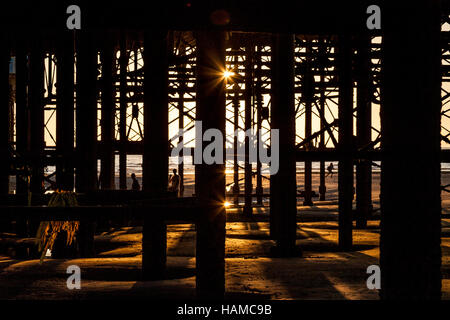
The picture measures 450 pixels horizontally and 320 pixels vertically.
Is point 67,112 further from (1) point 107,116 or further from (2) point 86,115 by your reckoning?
(1) point 107,116

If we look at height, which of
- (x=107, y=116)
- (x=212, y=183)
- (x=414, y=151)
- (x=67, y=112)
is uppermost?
(x=107, y=116)

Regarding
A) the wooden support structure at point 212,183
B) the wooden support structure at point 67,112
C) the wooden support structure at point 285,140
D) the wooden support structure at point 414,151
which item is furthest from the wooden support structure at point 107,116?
the wooden support structure at point 414,151

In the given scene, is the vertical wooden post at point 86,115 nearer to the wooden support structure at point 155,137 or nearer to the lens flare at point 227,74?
the wooden support structure at point 155,137

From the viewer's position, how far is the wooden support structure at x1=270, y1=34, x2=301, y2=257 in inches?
375

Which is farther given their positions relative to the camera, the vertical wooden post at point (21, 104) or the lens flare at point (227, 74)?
the vertical wooden post at point (21, 104)

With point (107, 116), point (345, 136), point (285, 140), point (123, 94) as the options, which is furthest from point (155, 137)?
point (123, 94)

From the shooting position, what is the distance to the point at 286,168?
31.3 ft

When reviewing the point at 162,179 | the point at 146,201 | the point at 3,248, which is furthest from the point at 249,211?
the point at 146,201

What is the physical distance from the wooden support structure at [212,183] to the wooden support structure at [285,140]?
5.95 meters

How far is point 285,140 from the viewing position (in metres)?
9.49

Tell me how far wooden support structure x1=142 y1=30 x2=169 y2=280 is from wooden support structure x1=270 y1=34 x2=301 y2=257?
2545mm

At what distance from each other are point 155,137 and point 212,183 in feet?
13.8

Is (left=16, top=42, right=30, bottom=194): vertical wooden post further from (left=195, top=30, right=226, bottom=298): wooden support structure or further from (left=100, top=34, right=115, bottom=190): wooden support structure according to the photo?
(left=195, top=30, right=226, bottom=298): wooden support structure

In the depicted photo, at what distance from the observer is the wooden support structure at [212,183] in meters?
3.47
